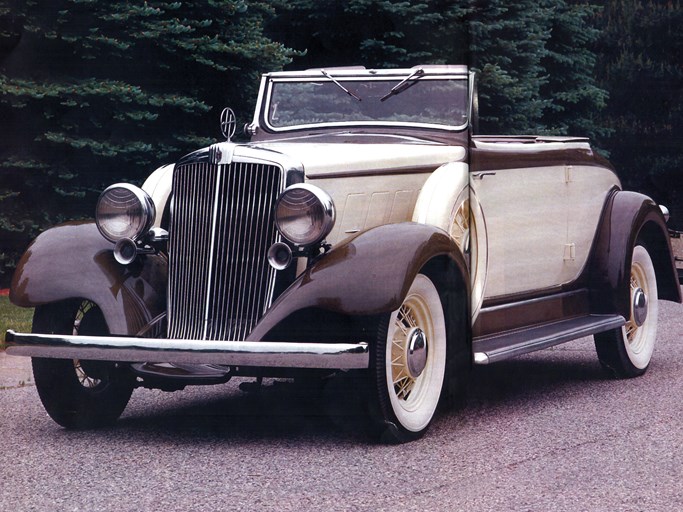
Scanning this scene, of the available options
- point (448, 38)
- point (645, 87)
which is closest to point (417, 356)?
point (448, 38)

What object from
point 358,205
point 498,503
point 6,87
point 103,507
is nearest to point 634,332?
point 358,205

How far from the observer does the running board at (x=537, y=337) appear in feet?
19.1

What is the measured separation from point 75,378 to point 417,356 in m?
1.67

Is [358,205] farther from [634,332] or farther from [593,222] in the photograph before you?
[634,332]

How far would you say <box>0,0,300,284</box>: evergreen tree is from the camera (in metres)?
12.4

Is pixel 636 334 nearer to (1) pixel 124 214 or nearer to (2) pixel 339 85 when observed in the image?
(2) pixel 339 85

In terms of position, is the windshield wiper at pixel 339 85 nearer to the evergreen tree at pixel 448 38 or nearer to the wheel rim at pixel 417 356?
→ the wheel rim at pixel 417 356

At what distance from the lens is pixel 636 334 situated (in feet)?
25.4

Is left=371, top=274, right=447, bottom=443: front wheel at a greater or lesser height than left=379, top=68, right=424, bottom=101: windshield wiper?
lesser

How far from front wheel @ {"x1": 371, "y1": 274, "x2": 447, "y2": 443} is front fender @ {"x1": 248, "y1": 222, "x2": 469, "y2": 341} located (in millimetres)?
144

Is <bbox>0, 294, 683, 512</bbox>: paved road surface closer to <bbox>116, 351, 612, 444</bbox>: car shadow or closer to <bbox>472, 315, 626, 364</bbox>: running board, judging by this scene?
<bbox>116, 351, 612, 444</bbox>: car shadow

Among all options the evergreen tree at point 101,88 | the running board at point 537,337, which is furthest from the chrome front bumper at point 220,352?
the evergreen tree at point 101,88

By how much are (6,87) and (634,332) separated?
7.43 meters

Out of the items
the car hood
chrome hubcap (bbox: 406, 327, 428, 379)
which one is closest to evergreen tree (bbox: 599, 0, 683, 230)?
the car hood
